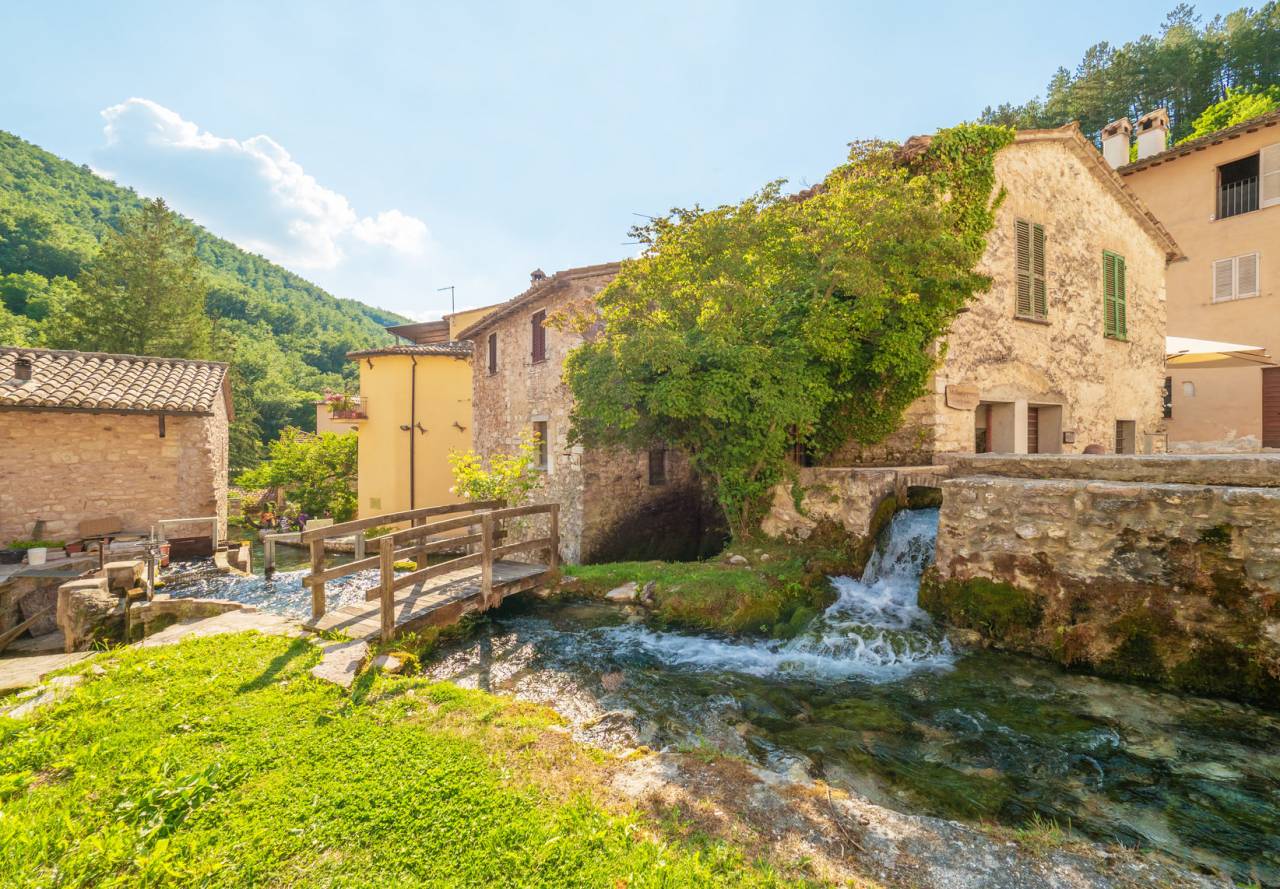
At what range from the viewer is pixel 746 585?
772 centimetres

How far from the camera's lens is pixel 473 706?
172 inches

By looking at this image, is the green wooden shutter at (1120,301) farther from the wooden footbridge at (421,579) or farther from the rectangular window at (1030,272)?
the wooden footbridge at (421,579)

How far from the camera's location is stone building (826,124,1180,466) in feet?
32.6

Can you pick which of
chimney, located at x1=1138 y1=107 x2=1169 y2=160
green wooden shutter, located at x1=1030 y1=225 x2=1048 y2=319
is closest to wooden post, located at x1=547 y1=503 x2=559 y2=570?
green wooden shutter, located at x1=1030 y1=225 x2=1048 y2=319

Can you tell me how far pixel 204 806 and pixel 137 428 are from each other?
39.9 feet

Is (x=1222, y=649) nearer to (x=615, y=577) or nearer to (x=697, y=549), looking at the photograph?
(x=615, y=577)

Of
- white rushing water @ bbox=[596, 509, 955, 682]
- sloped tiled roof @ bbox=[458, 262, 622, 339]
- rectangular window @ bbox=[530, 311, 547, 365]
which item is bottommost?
white rushing water @ bbox=[596, 509, 955, 682]

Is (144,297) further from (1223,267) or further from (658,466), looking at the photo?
(1223,267)

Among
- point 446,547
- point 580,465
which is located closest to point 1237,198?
point 580,465

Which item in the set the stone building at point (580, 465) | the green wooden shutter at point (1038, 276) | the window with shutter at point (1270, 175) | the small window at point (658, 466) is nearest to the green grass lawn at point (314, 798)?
the stone building at point (580, 465)

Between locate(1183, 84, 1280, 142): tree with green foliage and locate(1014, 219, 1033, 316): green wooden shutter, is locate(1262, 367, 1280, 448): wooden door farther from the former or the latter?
locate(1183, 84, 1280, 142): tree with green foliage

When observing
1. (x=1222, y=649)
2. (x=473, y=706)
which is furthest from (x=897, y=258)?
(x=473, y=706)

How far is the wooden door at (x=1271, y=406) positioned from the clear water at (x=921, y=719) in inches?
591

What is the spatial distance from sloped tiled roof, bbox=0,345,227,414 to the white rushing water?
1142 cm
